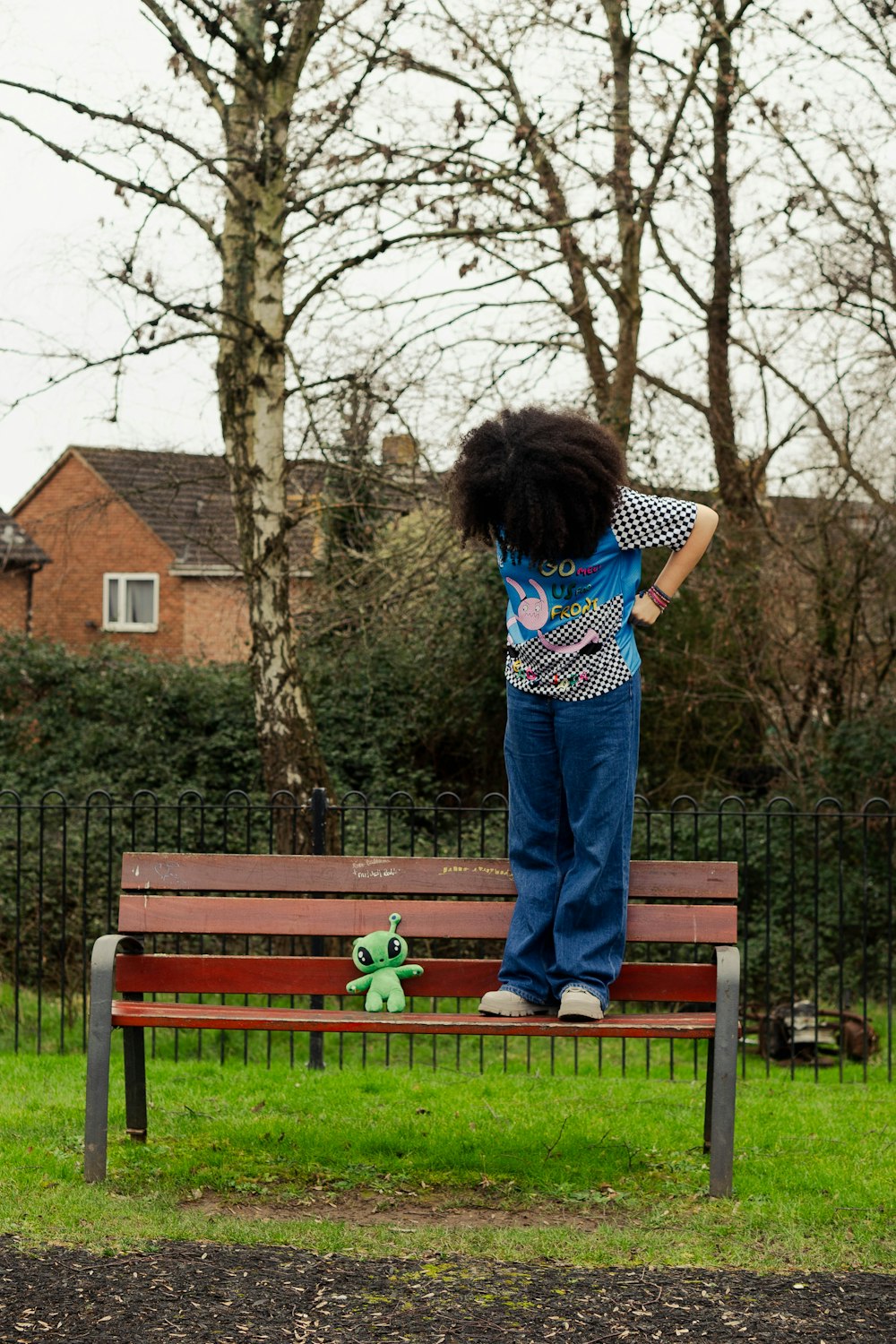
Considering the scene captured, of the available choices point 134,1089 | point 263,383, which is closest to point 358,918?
point 134,1089

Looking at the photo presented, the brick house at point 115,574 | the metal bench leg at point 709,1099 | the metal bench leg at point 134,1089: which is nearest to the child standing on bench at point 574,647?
the metal bench leg at point 709,1099

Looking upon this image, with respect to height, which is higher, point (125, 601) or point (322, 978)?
point (125, 601)

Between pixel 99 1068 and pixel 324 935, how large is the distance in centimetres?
81

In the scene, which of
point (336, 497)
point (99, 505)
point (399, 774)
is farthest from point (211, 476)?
point (399, 774)

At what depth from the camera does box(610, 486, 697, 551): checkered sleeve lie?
4.21 metres

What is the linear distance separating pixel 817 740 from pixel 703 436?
295 cm

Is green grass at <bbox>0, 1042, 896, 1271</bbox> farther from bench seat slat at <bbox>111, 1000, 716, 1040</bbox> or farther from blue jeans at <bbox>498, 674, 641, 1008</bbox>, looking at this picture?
blue jeans at <bbox>498, 674, 641, 1008</bbox>

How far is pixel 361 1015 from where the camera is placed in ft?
14.3

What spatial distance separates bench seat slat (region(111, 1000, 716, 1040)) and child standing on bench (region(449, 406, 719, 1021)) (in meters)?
0.08

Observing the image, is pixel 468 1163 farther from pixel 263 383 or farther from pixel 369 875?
pixel 263 383

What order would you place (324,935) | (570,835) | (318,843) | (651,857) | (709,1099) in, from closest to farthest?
(570,835) → (324,935) → (709,1099) → (318,843) → (651,857)

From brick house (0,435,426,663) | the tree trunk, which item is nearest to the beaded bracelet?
the tree trunk

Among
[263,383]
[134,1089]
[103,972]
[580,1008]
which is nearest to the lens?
[580,1008]

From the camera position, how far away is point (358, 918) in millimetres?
4625
